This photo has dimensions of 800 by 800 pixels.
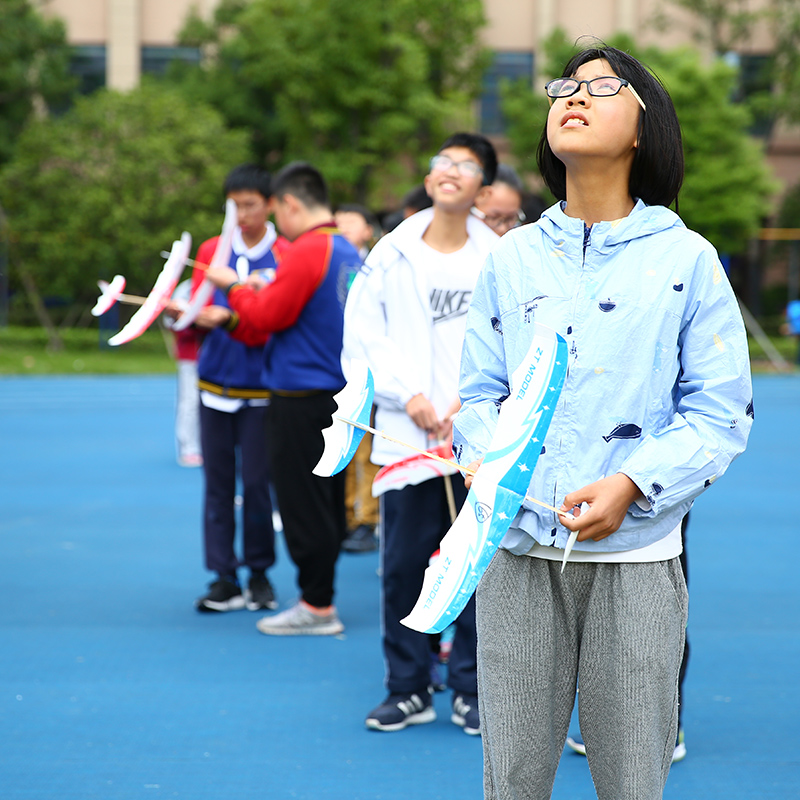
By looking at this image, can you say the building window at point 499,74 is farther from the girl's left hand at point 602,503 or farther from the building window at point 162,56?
the girl's left hand at point 602,503

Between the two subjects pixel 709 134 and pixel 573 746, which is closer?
pixel 573 746

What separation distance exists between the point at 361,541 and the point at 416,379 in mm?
2949

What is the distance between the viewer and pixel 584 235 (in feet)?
6.93

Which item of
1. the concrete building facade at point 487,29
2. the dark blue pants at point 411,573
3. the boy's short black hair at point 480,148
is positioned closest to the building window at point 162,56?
the concrete building facade at point 487,29

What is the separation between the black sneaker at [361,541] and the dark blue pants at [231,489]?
49.9 inches

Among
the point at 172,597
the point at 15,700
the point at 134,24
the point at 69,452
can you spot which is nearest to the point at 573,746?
the point at 15,700

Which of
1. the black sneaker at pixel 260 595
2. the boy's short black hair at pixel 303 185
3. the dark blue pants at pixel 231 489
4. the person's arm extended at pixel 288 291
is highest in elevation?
the boy's short black hair at pixel 303 185

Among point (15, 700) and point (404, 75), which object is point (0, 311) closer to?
point (404, 75)

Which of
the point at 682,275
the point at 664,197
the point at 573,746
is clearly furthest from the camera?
the point at 573,746

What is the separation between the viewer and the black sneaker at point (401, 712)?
3711mm

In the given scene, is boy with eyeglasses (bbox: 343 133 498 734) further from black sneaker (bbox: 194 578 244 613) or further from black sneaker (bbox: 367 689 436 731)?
black sneaker (bbox: 194 578 244 613)

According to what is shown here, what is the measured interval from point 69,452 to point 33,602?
16.9 ft

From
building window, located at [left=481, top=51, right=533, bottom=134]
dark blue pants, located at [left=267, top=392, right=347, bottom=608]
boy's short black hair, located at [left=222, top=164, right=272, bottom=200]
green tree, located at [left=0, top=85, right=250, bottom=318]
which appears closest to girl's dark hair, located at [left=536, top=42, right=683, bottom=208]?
dark blue pants, located at [left=267, top=392, right=347, bottom=608]

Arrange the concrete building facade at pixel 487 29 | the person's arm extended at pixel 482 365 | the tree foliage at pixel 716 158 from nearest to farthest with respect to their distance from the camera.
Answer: the person's arm extended at pixel 482 365, the tree foliage at pixel 716 158, the concrete building facade at pixel 487 29
